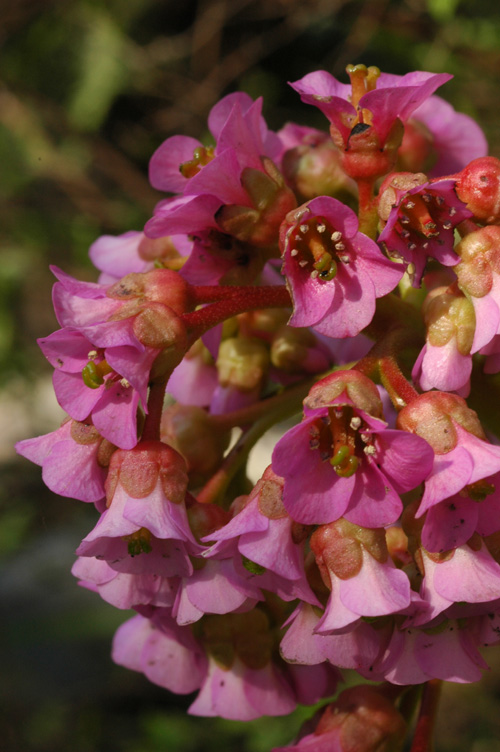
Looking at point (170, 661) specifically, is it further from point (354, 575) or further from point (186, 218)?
point (186, 218)

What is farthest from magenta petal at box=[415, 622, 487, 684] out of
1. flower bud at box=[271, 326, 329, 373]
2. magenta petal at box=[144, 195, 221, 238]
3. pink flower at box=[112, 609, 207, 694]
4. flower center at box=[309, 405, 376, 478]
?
magenta petal at box=[144, 195, 221, 238]

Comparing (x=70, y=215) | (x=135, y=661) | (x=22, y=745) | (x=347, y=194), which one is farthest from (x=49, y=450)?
(x=70, y=215)

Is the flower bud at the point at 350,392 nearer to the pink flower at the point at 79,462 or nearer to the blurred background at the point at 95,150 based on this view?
the pink flower at the point at 79,462

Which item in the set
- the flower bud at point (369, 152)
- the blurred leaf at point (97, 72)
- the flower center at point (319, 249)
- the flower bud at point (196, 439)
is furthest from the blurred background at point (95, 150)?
the flower center at point (319, 249)

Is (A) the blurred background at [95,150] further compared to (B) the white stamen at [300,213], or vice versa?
(A) the blurred background at [95,150]

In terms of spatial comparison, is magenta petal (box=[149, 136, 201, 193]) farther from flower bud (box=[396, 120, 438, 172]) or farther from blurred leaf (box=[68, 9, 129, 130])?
blurred leaf (box=[68, 9, 129, 130])

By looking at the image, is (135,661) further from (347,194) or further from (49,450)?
(347,194)
